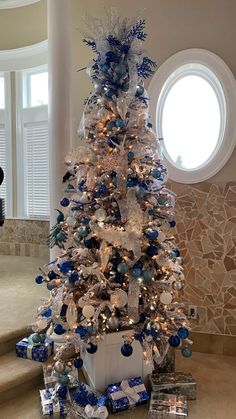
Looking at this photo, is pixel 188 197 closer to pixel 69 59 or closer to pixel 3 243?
pixel 69 59

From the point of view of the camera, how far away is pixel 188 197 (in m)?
3.06

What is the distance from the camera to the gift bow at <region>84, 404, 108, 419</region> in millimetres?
2135

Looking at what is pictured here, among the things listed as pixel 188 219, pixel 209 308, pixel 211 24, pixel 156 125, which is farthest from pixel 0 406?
pixel 211 24

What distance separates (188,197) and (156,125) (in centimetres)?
72

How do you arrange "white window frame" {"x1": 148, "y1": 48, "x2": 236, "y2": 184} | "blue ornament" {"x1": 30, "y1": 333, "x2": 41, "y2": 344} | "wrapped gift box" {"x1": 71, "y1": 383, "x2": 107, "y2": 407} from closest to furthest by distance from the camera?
"wrapped gift box" {"x1": 71, "y1": 383, "x2": 107, "y2": 407} < "blue ornament" {"x1": 30, "y1": 333, "x2": 41, "y2": 344} < "white window frame" {"x1": 148, "y1": 48, "x2": 236, "y2": 184}

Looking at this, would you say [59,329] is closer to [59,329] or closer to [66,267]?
[59,329]

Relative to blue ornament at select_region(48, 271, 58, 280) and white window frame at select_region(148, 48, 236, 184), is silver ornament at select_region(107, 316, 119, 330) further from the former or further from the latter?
white window frame at select_region(148, 48, 236, 184)

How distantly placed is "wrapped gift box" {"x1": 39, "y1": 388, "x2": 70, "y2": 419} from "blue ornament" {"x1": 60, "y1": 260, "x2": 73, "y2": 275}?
82cm

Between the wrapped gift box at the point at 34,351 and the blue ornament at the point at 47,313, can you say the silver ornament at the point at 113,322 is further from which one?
the wrapped gift box at the point at 34,351

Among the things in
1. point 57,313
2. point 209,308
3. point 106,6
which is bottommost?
point 209,308

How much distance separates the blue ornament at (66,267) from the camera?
2.27 meters

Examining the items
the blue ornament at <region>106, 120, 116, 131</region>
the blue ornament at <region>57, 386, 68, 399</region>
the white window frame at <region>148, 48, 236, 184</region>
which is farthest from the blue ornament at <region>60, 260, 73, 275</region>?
the white window frame at <region>148, 48, 236, 184</region>

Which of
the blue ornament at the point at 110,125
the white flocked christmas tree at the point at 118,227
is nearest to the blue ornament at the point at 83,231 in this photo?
the white flocked christmas tree at the point at 118,227

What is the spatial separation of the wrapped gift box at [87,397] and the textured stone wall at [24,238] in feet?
9.59
